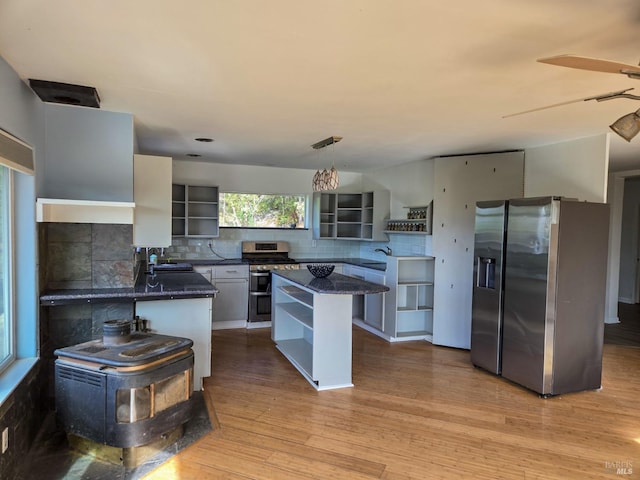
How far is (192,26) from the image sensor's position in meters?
1.90

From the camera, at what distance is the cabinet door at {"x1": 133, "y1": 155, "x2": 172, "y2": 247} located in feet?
11.7

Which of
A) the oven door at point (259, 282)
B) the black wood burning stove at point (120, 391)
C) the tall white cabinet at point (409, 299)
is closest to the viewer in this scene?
the black wood burning stove at point (120, 391)

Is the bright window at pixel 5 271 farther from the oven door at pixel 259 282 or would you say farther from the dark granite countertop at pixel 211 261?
the oven door at pixel 259 282

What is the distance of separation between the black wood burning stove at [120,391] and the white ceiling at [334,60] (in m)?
1.74

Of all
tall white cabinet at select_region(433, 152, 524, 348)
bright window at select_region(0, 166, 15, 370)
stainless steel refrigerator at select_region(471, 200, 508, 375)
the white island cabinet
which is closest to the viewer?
bright window at select_region(0, 166, 15, 370)

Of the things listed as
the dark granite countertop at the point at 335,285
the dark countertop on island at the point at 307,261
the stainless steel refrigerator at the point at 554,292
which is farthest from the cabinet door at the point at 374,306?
the stainless steel refrigerator at the point at 554,292

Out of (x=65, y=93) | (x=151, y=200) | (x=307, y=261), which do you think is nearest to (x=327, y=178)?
(x=151, y=200)

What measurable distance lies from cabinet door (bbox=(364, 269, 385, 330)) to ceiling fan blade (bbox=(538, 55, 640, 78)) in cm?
398

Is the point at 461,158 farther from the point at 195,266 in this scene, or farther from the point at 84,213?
the point at 84,213

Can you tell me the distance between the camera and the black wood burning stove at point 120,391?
2.41 m

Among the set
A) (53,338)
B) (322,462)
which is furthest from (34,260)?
(322,462)

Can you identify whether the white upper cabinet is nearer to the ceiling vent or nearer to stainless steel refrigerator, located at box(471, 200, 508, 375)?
stainless steel refrigerator, located at box(471, 200, 508, 375)

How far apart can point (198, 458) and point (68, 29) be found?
252cm

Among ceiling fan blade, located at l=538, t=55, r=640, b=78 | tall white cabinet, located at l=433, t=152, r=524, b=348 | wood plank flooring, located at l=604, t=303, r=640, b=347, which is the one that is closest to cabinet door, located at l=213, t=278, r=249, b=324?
tall white cabinet, located at l=433, t=152, r=524, b=348
